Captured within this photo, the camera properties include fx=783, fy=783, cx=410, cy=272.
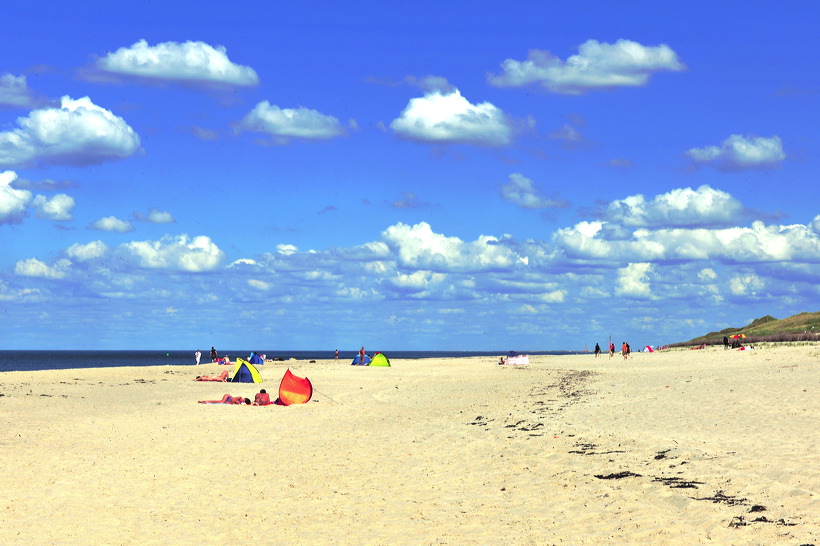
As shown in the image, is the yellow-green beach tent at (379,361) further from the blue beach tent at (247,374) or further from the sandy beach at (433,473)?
the sandy beach at (433,473)

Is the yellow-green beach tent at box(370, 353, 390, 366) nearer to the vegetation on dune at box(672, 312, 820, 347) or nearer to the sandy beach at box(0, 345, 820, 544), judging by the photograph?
the vegetation on dune at box(672, 312, 820, 347)

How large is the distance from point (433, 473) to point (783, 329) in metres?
86.8

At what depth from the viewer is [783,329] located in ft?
296

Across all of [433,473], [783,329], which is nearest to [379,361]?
[783,329]

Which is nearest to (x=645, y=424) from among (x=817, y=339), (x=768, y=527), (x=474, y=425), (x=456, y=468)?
(x=474, y=425)

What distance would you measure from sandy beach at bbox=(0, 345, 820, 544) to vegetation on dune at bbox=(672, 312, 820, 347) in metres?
47.4

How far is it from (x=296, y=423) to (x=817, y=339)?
54122 millimetres

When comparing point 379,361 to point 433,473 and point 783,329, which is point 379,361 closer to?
point 783,329

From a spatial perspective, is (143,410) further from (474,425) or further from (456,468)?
(456,468)

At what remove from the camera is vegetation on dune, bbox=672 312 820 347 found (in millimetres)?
69269

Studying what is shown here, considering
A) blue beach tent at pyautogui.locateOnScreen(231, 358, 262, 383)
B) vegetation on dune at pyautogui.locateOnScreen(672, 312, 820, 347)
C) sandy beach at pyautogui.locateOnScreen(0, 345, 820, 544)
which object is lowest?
sandy beach at pyautogui.locateOnScreen(0, 345, 820, 544)

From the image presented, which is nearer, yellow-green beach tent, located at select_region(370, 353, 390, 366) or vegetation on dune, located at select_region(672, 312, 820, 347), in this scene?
vegetation on dune, located at select_region(672, 312, 820, 347)

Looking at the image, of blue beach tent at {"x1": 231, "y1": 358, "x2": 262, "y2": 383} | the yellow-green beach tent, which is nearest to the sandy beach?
blue beach tent at {"x1": 231, "y1": 358, "x2": 262, "y2": 383}

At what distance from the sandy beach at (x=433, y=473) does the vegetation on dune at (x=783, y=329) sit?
47.4 metres
